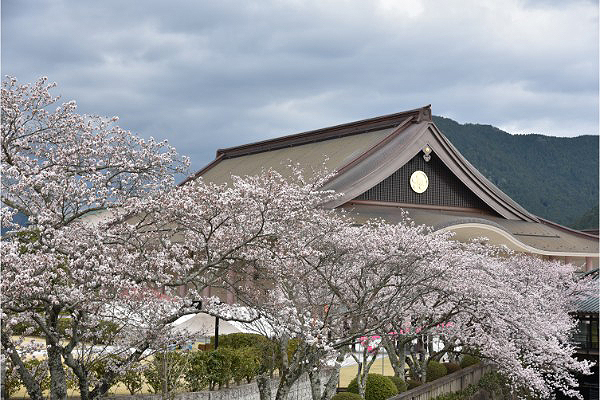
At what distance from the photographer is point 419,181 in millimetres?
32875

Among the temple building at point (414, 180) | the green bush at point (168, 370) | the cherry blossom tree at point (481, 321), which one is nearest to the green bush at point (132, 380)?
the green bush at point (168, 370)

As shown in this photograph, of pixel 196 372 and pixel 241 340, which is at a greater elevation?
pixel 241 340

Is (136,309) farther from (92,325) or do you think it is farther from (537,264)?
(537,264)

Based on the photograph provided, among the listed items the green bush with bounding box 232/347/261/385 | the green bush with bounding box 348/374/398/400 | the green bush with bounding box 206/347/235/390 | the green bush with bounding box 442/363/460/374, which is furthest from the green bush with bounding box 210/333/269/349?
the green bush with bounding box 442/363/460/374

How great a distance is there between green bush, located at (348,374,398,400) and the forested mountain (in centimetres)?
7000

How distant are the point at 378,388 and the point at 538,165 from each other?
8406 cm

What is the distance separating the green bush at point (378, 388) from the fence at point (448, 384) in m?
0.25

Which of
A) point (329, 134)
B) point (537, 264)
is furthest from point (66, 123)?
point (329, 134)

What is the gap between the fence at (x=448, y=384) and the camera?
56.2ft

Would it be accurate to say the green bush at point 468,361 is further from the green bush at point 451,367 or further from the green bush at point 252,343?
the green bush at point 252,343

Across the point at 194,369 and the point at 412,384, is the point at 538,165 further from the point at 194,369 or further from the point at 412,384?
the point at 194,369

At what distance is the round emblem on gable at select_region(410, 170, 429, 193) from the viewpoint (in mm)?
32594

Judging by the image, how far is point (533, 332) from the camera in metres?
17.8

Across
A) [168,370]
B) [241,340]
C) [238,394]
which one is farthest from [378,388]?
[168,370]
